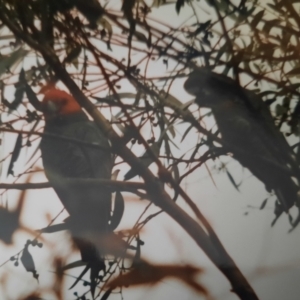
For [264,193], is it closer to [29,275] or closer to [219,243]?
[219,243]

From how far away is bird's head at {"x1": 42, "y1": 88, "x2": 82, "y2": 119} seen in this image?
804 millimetres

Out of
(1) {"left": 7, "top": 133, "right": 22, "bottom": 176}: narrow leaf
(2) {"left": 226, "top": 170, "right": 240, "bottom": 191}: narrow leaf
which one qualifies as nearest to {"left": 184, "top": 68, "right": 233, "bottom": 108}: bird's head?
(2) {"left": 226, "top": 170, "right": 240, "bottom": 191}: narrow leaf

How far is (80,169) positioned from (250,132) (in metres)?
0.27

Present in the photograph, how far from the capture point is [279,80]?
797 mm

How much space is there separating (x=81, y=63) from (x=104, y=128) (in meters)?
0.11

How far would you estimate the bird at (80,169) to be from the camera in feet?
2.61

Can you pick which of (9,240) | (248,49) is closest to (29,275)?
(9,240)

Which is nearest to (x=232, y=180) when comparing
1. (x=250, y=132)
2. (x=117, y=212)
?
(x=250, y=132)

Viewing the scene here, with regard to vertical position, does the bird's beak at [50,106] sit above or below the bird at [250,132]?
above

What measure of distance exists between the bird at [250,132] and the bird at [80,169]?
173 mm

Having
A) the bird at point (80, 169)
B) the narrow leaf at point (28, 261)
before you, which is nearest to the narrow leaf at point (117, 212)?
the bird at point (80, 169)

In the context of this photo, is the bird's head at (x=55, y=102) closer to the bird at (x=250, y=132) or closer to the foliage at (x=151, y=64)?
the foliage at (x=151, y=64)

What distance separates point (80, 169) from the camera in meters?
0.83

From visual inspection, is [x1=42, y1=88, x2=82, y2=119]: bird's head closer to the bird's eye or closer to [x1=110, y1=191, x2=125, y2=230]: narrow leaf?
the bird's eye
